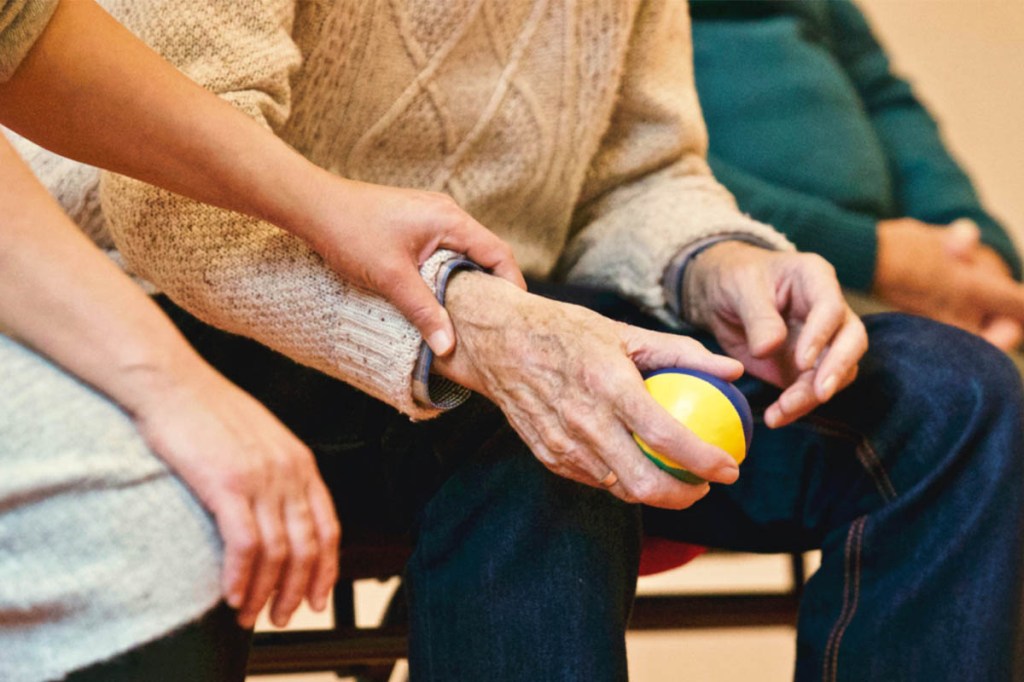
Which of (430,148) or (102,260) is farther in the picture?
(430,148)

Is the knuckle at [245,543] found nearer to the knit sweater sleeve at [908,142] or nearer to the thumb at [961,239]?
the thumb at [961,239]

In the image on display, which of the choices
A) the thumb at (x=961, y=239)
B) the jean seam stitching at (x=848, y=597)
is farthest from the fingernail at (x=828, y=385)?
the thumb at (x=961, y=239)

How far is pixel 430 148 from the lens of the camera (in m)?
0.88

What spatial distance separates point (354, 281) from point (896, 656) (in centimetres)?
49

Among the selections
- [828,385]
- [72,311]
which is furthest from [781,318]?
[72,311]

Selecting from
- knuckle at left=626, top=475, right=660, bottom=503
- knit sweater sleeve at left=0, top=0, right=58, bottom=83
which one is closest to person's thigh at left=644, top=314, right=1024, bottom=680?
knuckle at left=626, top=475, right=660, bottom=503

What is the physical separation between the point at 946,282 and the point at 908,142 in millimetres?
317

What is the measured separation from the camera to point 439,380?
0.72m

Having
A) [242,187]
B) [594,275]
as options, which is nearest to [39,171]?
[242,187]

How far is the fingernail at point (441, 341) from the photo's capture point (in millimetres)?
682

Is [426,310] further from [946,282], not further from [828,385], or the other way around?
[946,282]

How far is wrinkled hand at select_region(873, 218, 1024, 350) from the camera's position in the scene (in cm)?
148

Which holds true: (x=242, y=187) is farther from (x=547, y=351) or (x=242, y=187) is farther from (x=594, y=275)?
(x=594, y=275)

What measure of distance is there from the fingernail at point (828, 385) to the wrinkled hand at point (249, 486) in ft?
1.28
